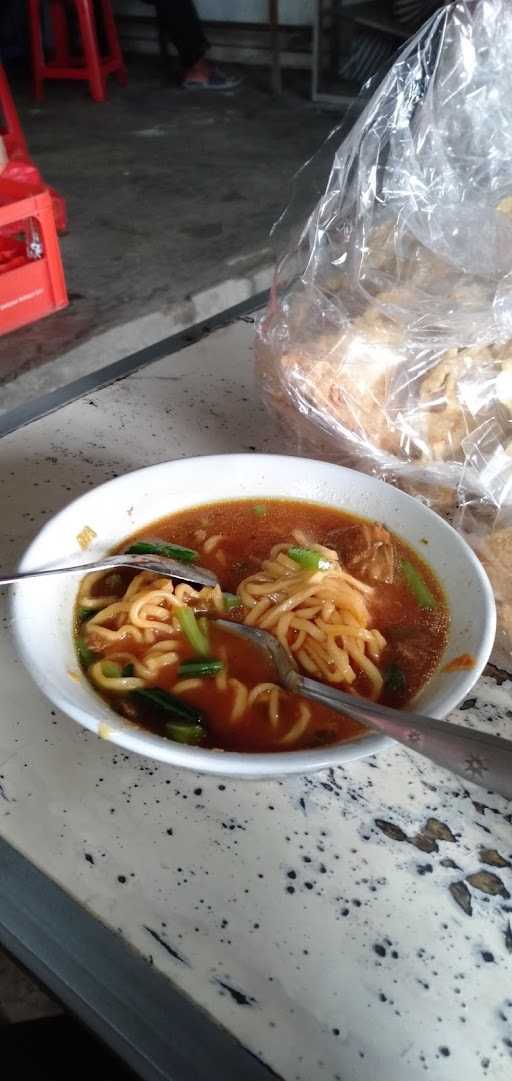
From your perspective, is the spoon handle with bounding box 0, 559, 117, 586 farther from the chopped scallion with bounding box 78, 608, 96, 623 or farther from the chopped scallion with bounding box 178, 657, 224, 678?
the chopped scallion with bounding box 178, 657, 224, 678

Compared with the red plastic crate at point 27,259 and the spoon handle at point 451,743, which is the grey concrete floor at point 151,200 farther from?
the spoon handle at point 451,743

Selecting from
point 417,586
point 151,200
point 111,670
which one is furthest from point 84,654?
point 151,200

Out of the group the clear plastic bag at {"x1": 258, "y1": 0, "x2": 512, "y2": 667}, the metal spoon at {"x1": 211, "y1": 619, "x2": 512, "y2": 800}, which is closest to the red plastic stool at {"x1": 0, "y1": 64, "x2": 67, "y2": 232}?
the clear plastic bag at {"x1": 258, "y1": 0, "x2": 512, "y2": 667}

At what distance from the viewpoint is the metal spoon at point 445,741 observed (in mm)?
846

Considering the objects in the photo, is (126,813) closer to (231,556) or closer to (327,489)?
(231,556)

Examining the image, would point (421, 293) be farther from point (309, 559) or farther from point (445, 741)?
point (445, 741)

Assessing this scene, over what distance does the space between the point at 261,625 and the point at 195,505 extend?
284mm

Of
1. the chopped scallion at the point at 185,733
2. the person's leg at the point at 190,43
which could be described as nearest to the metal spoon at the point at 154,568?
the chopped scallion at the point at 185,733

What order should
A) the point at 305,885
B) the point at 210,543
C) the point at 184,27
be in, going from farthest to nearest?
1. the point at 184,27
2. the point at 210,543
3. the point at 305,885

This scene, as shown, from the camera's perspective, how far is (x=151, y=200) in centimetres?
510

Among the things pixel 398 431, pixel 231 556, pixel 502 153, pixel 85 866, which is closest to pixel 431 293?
pixel 398 431

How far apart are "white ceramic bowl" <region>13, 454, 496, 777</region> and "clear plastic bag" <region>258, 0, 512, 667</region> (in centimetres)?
15

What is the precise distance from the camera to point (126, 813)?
107 cm

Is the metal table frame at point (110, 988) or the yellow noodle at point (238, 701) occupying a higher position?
the yellow noodle at point (238, 701)
